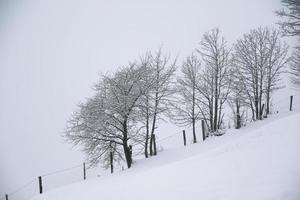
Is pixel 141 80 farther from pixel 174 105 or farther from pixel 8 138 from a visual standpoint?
pixel 8 138

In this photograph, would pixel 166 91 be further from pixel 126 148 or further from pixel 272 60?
pixel 272 60

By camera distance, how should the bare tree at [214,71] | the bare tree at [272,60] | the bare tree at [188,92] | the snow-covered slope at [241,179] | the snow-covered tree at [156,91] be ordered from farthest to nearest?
the bare tree at [272,60]
the bare tree at [188,92]
the bare tree at [214,71]
the snow-covered tree at [156,91]
the snow-covered slope at [241,179]

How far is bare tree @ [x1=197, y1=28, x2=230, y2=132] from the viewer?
A: 21.1 metres

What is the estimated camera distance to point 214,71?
21438 mm

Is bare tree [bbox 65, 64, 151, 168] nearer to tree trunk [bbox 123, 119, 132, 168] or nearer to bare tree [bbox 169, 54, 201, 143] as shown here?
tree trunk [bbox 123, 119, 132, 168]

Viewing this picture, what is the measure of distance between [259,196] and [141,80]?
15.6m

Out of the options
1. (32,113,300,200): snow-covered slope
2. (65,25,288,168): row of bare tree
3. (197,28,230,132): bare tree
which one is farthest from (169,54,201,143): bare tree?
(32,113,300,200): snow-covered slope

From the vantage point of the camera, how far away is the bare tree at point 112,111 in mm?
16938

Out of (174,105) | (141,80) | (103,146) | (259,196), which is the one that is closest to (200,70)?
(174,105)

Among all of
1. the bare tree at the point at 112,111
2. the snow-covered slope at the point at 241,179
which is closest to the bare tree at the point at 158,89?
the bare tree at the point at 112,111

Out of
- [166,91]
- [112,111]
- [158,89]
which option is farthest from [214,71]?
[112,111]

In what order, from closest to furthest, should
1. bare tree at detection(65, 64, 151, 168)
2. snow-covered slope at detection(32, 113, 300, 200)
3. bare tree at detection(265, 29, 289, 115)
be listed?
snow-covered slope at detection(32, 113, 300, 200) → bare tree at detection(65, 64, 151, 168) → bare tree at detection(265, 29, 289, 115)

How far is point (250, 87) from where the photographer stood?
79.1 feet

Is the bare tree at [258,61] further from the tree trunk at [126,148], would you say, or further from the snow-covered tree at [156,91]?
the tree trunk at [126,148]
